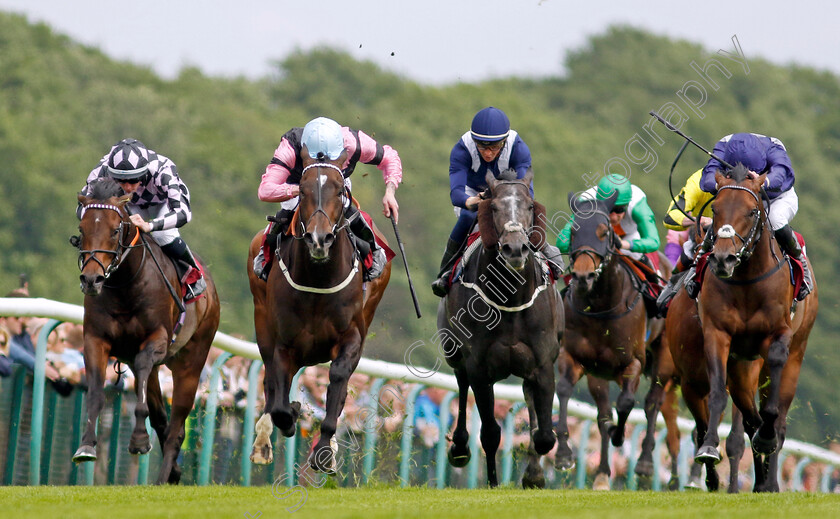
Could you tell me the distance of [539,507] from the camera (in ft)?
20.7

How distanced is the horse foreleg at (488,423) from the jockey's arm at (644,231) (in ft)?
8.46

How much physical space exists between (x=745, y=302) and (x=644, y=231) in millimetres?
2838

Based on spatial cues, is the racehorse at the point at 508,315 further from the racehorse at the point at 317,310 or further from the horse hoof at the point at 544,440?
the racehorse at the point at 317,310

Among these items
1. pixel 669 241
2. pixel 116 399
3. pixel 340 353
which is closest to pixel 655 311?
pixel 669 241

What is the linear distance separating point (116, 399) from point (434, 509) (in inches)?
147

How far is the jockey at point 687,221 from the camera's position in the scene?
30.0 ft

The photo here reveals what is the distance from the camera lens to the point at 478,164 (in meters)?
8.80

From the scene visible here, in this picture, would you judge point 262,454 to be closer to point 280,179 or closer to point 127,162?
point 280,179

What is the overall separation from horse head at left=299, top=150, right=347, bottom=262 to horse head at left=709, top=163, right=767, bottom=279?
2248mm

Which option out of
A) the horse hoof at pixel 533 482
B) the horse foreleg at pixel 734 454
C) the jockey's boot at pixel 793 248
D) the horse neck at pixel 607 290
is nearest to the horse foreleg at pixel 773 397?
the horse foreleg at pixel 734 454

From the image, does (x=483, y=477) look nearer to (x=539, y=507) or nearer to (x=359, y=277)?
(x=359, y=277)

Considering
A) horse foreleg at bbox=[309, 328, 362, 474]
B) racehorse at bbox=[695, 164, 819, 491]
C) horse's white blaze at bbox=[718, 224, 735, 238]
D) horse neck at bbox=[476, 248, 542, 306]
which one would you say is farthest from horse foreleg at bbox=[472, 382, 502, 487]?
horse's white blaze at bbox=[718, 224, 735, 238]

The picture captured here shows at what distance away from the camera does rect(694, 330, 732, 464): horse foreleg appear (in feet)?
25.1

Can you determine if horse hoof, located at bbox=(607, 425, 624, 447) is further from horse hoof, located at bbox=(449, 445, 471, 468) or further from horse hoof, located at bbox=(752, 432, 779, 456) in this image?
horse hoof, located at bbox=(752, 432, 779, 456)
